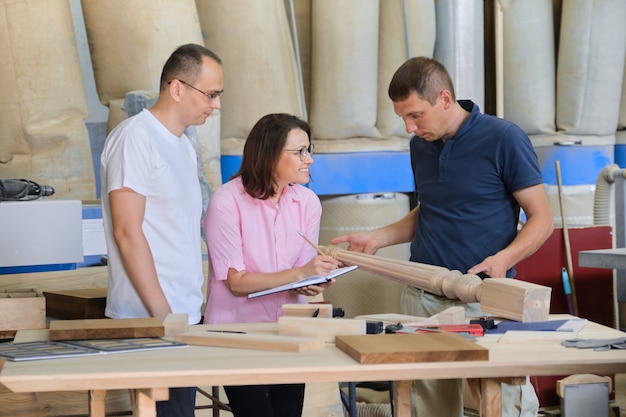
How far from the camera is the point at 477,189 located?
3.58 metres

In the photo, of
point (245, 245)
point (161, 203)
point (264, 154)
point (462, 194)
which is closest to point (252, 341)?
point (161, 203)

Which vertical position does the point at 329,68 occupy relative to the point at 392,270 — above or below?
above

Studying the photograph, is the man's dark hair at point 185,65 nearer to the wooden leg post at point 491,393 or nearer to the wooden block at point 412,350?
the wooden block at point 412,350

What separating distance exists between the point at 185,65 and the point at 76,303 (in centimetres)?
112

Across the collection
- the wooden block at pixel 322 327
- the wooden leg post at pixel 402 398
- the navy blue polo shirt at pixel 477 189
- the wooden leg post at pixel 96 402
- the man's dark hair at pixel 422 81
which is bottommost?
the wooden leg post at pixel 402 398

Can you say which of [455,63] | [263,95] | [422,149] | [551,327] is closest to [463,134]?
[422,149]

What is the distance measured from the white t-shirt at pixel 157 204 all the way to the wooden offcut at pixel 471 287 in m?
0.60

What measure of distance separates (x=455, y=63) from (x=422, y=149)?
97.3 inches

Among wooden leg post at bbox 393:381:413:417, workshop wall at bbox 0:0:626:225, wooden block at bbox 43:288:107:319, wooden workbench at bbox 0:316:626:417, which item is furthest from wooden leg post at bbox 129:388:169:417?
workshop wall at bbox 0:0:626:225

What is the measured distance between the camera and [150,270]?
3.05m

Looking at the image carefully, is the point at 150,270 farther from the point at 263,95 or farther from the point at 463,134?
the point at 263,95

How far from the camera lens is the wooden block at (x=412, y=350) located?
97.0 inches

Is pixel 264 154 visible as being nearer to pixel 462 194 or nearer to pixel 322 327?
pixel 462 194

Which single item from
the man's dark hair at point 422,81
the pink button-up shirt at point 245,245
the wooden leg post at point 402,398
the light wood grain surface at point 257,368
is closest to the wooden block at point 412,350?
the light wood grain surface at point 257,368
